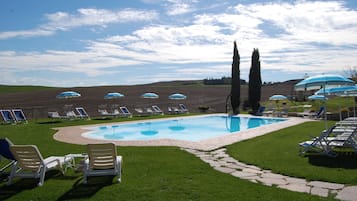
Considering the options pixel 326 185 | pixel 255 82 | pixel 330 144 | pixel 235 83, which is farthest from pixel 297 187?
pixel 255 82

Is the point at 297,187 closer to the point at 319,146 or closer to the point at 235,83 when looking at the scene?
the point at 319,146

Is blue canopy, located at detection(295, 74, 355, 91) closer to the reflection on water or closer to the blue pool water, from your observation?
the blue pool water

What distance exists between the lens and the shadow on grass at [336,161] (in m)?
6.67

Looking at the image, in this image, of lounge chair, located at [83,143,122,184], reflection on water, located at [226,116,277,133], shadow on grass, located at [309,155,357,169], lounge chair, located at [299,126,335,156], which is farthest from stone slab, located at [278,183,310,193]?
reflection on water, located at [226,116,277,133]

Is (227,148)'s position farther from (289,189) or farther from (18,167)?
(18,167)

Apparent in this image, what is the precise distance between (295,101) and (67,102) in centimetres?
2148

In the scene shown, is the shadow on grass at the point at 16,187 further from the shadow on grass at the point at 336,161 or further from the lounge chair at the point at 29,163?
the shadow on grass at the point at 336,161

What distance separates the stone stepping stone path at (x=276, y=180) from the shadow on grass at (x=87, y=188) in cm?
220

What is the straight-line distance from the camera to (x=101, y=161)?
596cm

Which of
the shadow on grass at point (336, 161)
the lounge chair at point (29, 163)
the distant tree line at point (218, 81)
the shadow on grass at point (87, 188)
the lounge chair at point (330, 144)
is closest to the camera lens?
the shadow on grass at point (87, 188)

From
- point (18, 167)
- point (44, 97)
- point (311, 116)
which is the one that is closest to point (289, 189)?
point (18, 167)

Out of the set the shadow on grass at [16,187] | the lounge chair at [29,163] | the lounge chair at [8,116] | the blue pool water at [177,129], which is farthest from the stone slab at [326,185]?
the lounge chair at [8,116]

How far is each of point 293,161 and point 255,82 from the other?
62.5 ft

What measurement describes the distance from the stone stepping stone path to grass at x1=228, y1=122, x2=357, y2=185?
0.22 m
